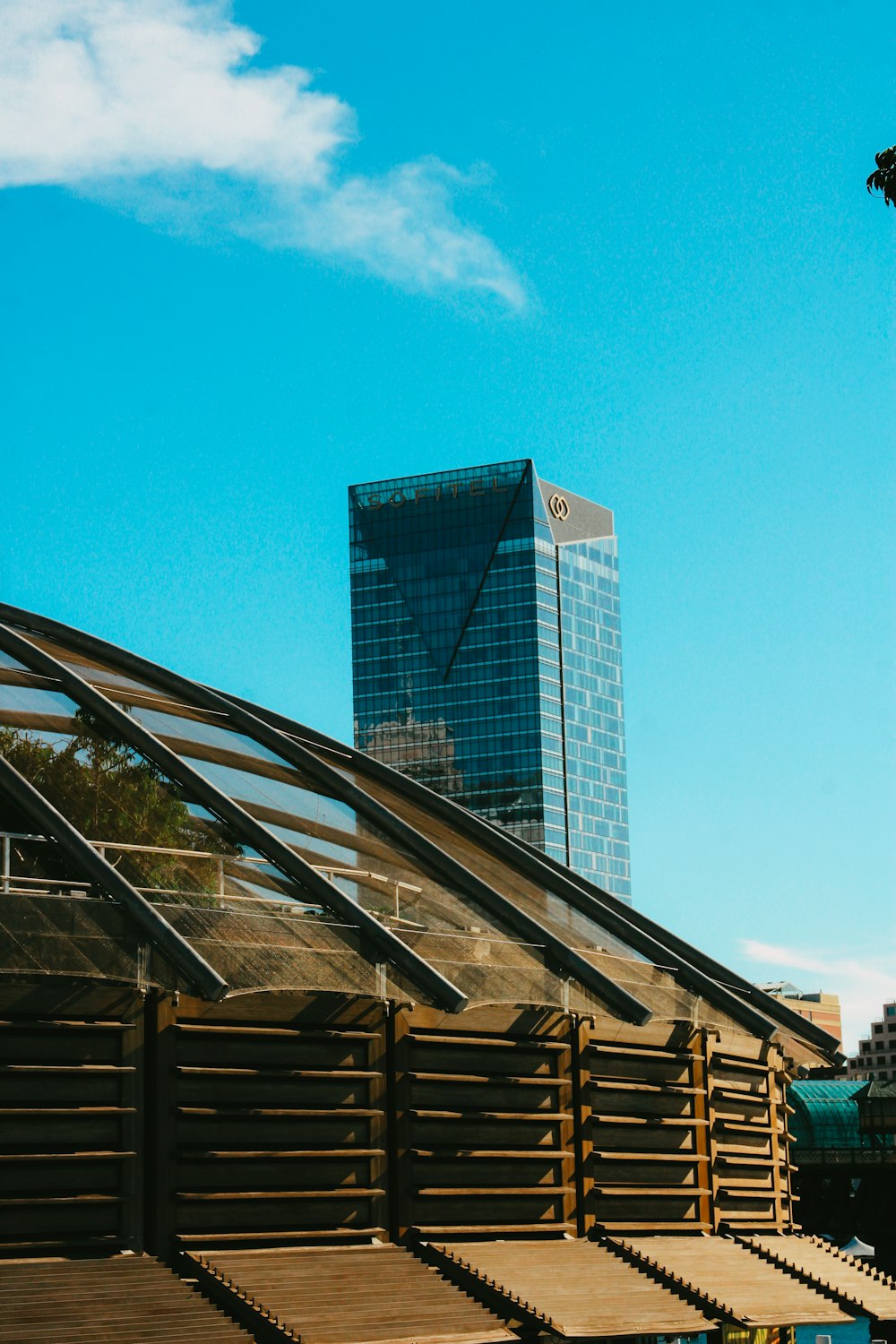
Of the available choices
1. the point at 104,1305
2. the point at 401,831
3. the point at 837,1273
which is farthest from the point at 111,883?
the point at 837,1273

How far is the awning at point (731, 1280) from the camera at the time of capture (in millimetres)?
26188

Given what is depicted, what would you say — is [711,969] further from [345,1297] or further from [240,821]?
[345,1297]

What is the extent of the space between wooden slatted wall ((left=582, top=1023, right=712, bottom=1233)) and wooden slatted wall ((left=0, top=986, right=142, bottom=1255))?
27.1 ft

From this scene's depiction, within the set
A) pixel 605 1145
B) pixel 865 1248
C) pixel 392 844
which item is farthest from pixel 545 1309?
pixel 865 1248

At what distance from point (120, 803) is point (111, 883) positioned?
3140 millimetres

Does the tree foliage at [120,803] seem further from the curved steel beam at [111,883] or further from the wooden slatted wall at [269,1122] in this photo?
the wooden slatted wall at [269,1122]

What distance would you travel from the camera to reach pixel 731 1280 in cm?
2739

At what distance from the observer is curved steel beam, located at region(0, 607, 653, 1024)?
27047 mm

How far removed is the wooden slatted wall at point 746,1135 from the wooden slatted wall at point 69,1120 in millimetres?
11812

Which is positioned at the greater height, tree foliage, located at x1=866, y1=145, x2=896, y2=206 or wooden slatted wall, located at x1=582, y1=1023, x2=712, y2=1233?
tree foliage, located at x1=866, y1=145, x2=896, y2=206

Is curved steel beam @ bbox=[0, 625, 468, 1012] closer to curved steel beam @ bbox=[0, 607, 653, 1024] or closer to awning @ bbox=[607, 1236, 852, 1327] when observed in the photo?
curved steel beam @ bbox=[0, 607, 653, 1024]

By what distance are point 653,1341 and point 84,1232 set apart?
14.4 meters

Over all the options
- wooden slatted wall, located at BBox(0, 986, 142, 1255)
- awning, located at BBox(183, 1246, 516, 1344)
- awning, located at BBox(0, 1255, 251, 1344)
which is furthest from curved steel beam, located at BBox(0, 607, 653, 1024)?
awning, located at BBox(0, 1255, 251, 1344)

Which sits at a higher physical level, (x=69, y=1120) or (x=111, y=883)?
(x=111, y=883)
